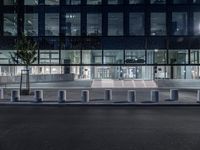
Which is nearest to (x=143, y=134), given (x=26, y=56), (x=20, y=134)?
→ (x=20, y=134)

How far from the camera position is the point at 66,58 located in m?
44.2

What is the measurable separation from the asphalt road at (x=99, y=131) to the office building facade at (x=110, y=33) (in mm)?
28467

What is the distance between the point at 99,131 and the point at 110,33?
33.6 meters

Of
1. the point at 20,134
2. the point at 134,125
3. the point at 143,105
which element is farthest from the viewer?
the point at 143,105

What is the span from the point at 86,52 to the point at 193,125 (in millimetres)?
32591

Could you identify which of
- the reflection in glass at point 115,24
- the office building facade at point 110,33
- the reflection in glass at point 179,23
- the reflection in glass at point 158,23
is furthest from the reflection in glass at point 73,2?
the reflection in glass at point 179,23

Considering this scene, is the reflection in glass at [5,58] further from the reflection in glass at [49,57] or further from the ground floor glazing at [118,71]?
the reflection in glass at [49,57]

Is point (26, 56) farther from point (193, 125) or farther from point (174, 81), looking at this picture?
point (174, 81)

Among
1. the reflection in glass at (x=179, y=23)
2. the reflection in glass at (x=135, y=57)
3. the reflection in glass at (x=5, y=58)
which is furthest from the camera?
the reflection in glass at (x=5, y=58)

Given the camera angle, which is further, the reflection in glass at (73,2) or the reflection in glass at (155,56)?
the reflection in glass at (73,2)

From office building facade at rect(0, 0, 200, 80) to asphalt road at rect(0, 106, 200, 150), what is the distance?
1121 inches

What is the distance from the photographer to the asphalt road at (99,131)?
8.85m

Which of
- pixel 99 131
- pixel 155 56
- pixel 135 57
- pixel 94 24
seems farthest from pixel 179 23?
pixel 99 131

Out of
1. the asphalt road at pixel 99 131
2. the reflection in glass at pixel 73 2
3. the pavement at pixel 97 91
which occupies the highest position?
the reflection in glass at pixel 73 2
